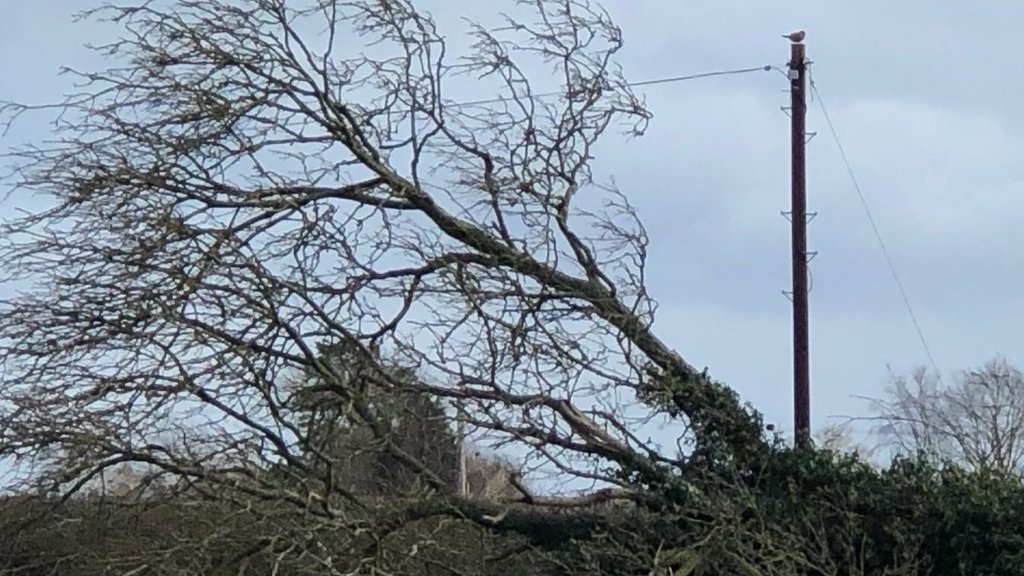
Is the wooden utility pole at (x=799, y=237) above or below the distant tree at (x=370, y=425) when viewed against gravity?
above

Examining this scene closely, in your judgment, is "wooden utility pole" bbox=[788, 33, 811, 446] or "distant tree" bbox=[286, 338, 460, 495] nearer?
"distant tree" bbox=[286, 338, 460, 495]

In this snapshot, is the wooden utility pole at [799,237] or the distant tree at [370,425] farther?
the wooden utility pole at [799,237]

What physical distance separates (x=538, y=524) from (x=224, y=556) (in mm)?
3118

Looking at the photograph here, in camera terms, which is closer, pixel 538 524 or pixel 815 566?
pixel 815 566

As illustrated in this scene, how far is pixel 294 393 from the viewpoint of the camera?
40.2 ft

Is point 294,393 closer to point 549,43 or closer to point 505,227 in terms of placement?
point 505,227

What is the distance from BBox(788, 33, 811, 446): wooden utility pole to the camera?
1811cm

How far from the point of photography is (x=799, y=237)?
18734mm

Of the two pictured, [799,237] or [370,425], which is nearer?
[370,425]

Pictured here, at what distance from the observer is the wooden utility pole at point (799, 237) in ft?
59.4

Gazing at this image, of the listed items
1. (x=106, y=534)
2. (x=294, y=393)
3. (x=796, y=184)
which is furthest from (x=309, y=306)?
(x=796, y=184)

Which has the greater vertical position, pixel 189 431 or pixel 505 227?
pixel 505 227

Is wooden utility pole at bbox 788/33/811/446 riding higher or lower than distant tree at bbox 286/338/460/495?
higher

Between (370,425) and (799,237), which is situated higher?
(799,237)
